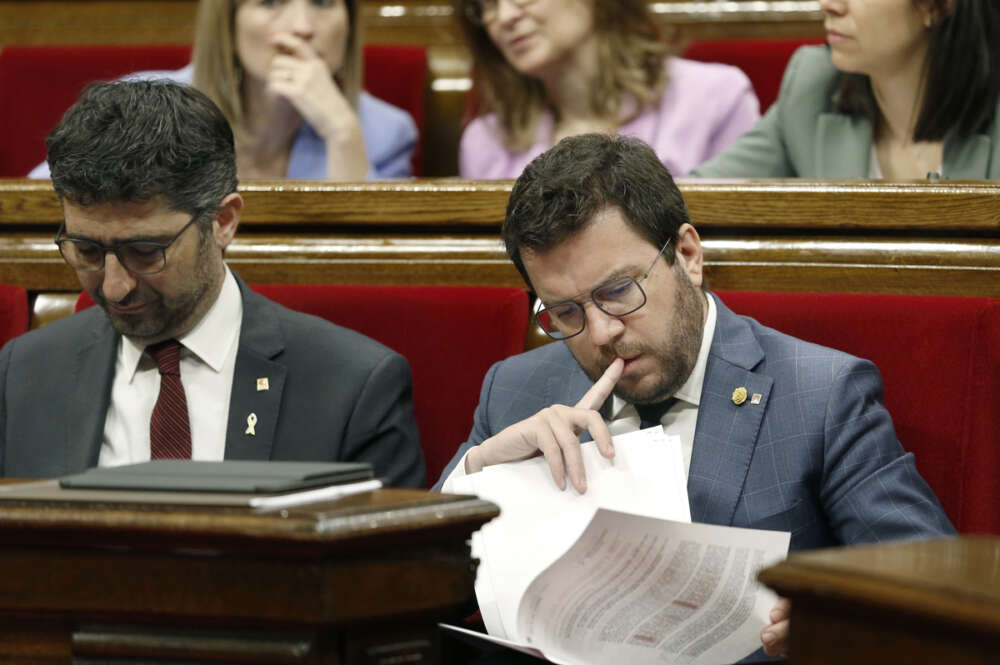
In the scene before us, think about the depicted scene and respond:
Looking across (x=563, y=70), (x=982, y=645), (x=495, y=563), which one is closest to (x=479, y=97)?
(x=563, y=70)

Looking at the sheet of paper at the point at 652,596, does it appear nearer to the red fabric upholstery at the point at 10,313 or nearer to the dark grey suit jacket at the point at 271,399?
the dark grey suit jacket at the point at 271,399

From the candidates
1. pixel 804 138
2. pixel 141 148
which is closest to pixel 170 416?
pixel 141 148

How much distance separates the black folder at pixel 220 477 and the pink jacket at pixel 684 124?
3.72 feet

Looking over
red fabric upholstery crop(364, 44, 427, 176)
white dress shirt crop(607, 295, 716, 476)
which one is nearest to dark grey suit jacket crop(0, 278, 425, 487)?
white dress shirt crop(607, 295, 716, 476)

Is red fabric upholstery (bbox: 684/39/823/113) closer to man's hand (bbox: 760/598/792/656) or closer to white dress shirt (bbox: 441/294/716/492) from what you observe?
white dress shirt (bbox: 441/294/716/492)

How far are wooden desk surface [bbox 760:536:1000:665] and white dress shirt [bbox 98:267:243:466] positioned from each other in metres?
0.83

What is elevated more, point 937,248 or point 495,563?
point 937,248

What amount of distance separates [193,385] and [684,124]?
89cm

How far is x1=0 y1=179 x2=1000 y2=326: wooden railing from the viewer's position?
1.34 meters

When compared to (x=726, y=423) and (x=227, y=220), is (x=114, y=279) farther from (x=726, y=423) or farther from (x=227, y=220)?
(x=726, y=423)

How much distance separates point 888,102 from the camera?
1.64 m

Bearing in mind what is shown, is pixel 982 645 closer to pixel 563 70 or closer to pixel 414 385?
pixel 414 385

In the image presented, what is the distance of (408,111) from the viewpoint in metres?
2.25

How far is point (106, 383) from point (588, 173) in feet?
1.93
